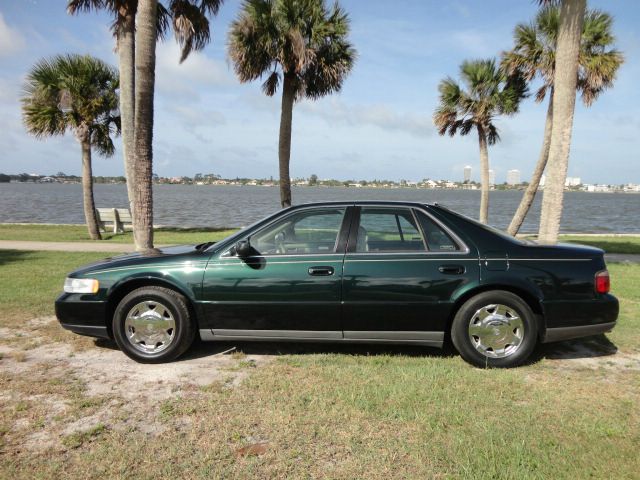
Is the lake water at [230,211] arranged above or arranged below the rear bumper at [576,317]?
below

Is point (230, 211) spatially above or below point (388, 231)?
below

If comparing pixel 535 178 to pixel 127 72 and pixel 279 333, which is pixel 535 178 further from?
pixel 279 333

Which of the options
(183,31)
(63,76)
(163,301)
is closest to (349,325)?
(163,301)

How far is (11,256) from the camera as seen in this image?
10.9m

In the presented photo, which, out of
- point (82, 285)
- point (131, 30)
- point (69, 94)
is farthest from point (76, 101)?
point (82, 285)

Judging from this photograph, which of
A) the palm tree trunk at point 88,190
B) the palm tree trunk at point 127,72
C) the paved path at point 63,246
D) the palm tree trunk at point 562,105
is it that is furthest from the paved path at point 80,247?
the palm tree trunk at point 562,105

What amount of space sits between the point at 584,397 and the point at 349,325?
1.91 m

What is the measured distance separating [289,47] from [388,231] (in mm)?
10769

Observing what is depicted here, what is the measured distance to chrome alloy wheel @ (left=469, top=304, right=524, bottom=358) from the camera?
4.37 meters

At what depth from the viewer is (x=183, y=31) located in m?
12.0

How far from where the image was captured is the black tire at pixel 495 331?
434cm

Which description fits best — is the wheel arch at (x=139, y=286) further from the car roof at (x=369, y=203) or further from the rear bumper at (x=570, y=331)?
the rear bumper at (x=570, y=331)

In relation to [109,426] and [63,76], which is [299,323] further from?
[63,76]

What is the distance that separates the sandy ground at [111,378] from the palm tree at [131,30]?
20.3 feet
